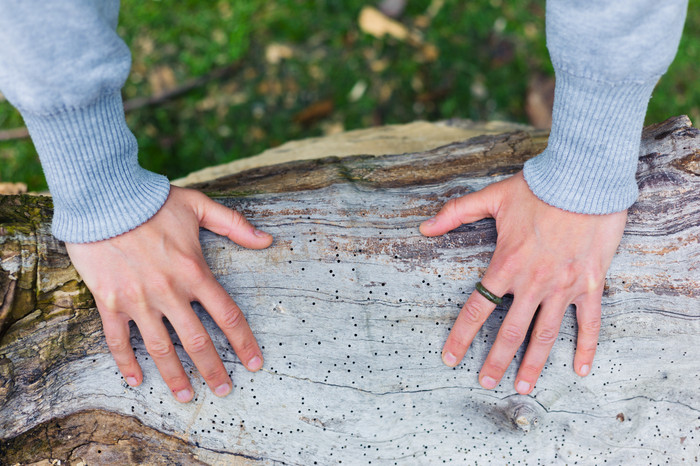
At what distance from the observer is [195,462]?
1873 mm

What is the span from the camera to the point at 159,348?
1.80m

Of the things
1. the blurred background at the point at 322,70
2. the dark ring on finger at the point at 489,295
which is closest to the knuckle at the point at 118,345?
the dark ring on finger at the point at 489,295

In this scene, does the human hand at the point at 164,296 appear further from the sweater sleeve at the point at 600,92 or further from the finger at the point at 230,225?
the sweater sleeve at the point at 600,92

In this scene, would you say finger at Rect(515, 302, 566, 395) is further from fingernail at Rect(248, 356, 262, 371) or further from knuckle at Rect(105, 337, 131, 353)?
knuckle at Rect(105, 337, 131, 353)

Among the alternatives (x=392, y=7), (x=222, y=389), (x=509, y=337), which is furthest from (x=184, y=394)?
(x=392, y=7)

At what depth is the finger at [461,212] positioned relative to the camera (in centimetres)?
195

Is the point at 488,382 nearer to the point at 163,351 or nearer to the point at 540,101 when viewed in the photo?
the point at 163,351

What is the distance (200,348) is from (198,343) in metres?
0.02

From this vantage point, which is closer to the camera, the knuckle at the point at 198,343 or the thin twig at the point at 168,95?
the knuckle at the point at 198,343

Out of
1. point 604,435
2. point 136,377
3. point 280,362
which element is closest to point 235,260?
point 280,362

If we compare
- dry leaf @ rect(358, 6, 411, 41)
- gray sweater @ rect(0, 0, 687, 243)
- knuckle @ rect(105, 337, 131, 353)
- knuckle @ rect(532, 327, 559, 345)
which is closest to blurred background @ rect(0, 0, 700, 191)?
dry leaf @ rect(358, 6, 411, 41)

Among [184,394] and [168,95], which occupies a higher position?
[168,95]

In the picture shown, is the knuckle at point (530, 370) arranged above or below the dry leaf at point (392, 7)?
below

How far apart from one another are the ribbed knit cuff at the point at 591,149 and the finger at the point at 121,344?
161 centimetres
